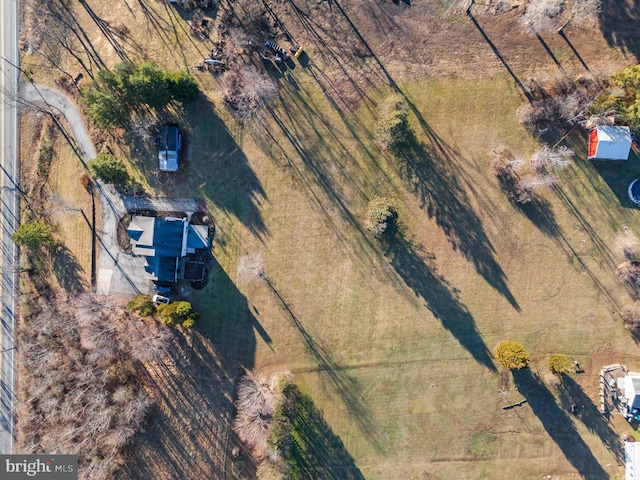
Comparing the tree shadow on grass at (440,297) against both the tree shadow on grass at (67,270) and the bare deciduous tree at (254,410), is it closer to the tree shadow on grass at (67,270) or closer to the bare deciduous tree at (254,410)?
the bare deciduous tree at (254,410)

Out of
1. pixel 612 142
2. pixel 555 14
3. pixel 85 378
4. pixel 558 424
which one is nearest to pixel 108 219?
pixel 85 378

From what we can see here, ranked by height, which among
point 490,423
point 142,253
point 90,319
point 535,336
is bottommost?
point 490,423

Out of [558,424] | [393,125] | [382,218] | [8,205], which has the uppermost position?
[8,205]

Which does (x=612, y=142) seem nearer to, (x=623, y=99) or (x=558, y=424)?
(x=623, y=99)

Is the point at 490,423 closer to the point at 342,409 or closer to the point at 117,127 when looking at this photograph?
the point at 342,409

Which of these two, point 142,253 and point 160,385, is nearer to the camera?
point 142,253

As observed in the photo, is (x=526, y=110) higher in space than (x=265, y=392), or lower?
higher

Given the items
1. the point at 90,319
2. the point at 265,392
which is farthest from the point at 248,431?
the point at 90,319

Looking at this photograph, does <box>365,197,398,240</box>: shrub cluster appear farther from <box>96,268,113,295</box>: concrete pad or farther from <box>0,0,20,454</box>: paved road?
<box>0,0,20,454</box>: paved road
